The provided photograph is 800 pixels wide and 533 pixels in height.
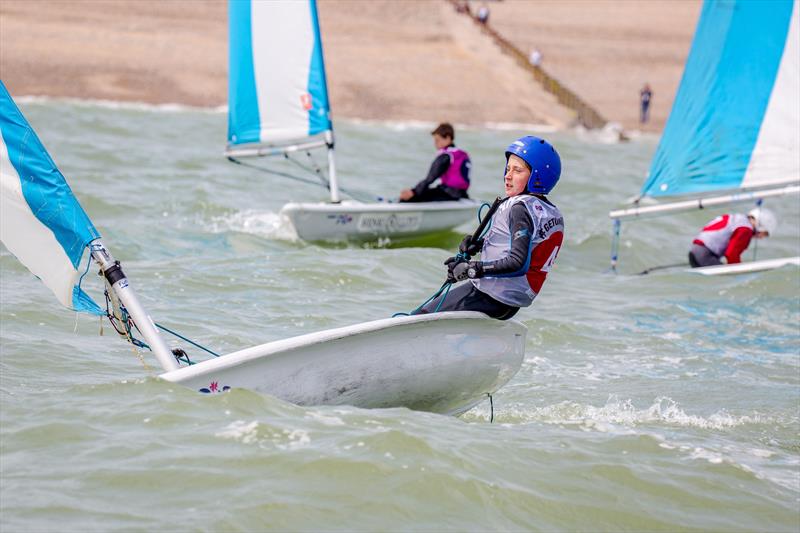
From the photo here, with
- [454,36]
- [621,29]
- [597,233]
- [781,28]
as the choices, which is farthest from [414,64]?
[781,28]

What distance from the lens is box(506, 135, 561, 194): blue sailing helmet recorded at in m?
4.62

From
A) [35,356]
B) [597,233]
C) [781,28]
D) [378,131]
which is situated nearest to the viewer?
[35,356]

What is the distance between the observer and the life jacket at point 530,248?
4652 mm

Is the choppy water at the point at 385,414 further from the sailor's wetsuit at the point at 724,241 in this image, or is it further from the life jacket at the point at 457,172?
the life jacket at the point at 457,172

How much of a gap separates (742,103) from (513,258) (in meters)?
5.12

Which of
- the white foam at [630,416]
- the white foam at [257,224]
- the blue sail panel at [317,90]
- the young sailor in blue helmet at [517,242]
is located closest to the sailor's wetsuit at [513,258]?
the young sailor in blue helmet at [517,242]

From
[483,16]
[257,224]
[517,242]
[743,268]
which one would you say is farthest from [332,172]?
[483,16]

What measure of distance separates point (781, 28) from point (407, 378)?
5.68 m

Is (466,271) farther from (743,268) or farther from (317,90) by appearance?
(317,90)

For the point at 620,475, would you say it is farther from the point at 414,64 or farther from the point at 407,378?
the point at 414,64

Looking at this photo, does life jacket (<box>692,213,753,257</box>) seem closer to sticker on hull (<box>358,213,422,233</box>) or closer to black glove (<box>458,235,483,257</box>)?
sticker on hull (<box>358,213,422,233</box>)

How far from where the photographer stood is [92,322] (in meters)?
6.44

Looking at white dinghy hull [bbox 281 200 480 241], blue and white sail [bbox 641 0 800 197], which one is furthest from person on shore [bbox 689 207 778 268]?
white dinghy hull [bbox 281 200 480 241]

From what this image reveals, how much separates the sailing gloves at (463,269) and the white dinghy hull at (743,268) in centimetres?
481
